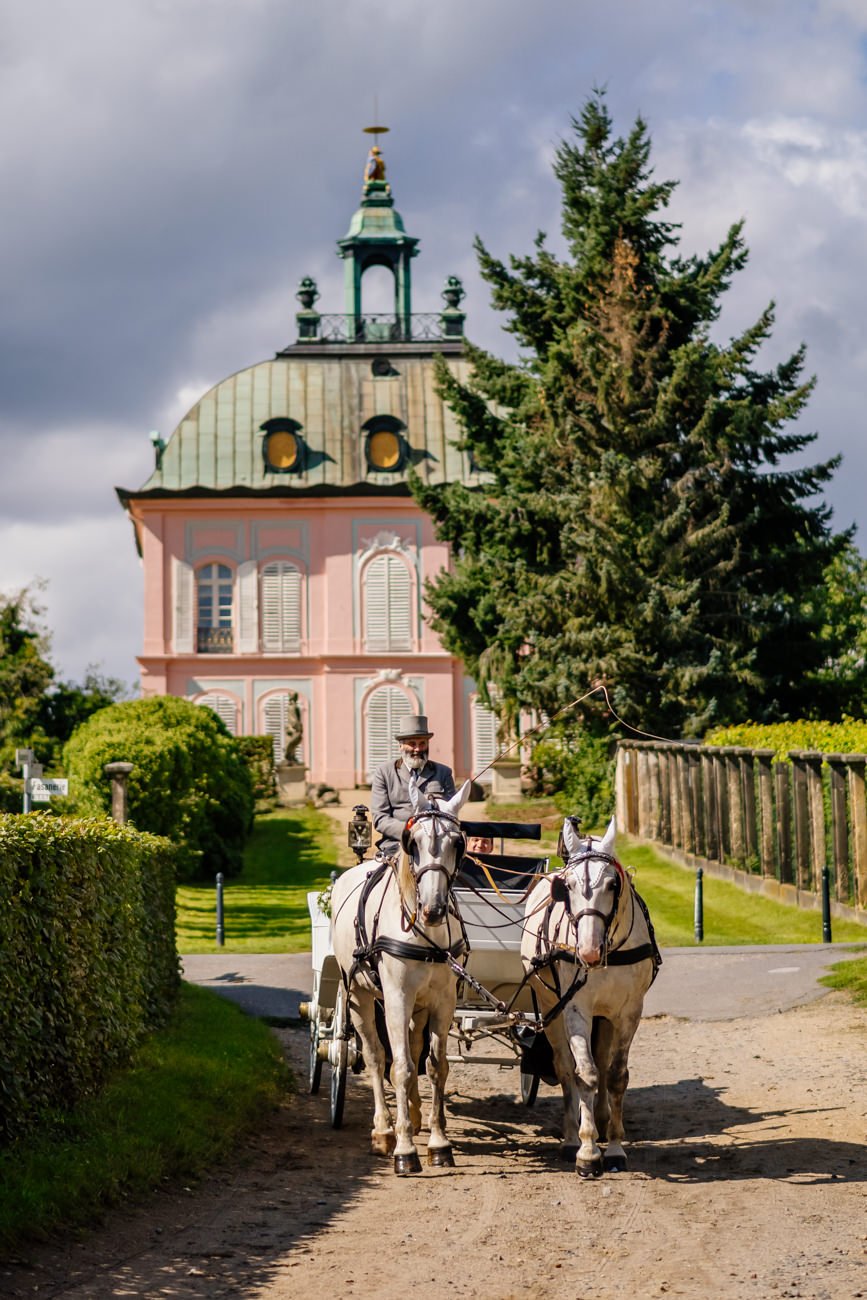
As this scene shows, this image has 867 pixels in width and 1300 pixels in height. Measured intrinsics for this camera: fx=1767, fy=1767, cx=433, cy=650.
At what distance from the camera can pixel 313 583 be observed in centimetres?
5422

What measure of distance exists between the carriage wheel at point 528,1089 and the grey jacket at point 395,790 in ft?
6.46

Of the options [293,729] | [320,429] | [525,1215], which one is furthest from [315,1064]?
[320,429]

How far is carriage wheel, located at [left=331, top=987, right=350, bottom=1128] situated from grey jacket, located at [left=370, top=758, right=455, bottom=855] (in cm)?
110

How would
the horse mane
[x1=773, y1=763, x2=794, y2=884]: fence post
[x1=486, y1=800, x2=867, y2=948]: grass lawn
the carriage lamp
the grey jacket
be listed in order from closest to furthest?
the horse mane < the grey jacket < the carriage lamp < [x1=486, y1=800, x2=867, y2=948]: grass lawn < [x1=773, y1=763, x2=794, y2=884]: fence post

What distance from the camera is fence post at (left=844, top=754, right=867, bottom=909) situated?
2144 centimetres

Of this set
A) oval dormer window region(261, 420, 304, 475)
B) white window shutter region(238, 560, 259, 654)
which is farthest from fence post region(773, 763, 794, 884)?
oval dormer window region(261, 420, 304, 475)

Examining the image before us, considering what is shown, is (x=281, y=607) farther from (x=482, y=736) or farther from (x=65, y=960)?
(x=65, y=960)

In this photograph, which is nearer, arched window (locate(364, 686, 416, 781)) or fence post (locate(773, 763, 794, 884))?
fence post (locate(773, 763, 794, 884))

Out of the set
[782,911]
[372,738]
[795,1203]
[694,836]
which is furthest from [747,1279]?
[372,738]

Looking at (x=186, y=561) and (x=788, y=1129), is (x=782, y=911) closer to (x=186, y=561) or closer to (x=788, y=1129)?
(x=788, y=1129)

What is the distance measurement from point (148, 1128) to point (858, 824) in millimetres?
13228

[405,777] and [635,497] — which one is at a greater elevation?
[635,497]

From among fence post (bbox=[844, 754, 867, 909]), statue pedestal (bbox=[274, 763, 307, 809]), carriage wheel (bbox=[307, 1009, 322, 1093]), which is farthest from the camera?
statue pedestal (bbox=[274, 763, 307, 809])

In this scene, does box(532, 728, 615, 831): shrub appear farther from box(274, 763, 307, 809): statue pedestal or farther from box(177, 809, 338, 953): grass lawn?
box(274, 763, 307, 809): statue pedestal
